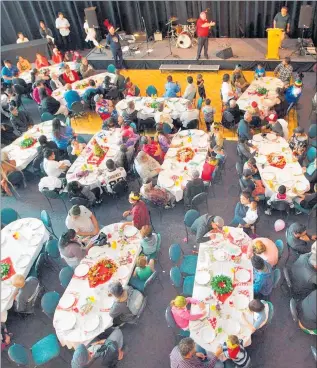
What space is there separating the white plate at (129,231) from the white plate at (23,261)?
6.02ft

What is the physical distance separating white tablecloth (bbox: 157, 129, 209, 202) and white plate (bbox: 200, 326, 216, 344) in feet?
10.3

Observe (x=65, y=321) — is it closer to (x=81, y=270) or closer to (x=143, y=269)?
(x=81, y=270)

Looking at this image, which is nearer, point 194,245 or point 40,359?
point 40,359

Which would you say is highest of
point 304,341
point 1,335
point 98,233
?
point 98,233

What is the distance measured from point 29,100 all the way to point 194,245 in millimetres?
7391

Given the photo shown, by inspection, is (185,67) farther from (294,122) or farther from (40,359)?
(40,359)

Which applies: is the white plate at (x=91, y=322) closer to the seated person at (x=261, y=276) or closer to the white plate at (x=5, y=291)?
the white plate at (x=5, y=291)

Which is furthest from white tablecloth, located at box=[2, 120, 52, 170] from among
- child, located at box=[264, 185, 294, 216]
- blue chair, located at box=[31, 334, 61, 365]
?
child, located at box=[264, 185, 294, 216]

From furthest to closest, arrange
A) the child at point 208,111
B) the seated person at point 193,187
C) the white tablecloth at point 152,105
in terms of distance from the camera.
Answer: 1. the white tablecloth at point 152,105
2. the child at point 208,111
3. the seated person at point 193,187

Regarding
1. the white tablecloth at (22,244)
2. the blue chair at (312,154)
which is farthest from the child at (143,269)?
the blue chair at (312,154)

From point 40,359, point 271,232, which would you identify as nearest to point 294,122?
point 271,232

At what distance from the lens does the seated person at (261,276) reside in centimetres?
570

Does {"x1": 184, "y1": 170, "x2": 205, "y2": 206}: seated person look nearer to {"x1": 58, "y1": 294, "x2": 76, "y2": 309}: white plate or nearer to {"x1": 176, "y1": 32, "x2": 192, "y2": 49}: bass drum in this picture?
{"x1": 58, "y1": 294, "x2": 76, "y2": 309}: white plate

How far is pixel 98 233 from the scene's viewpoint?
7191 millimetres
